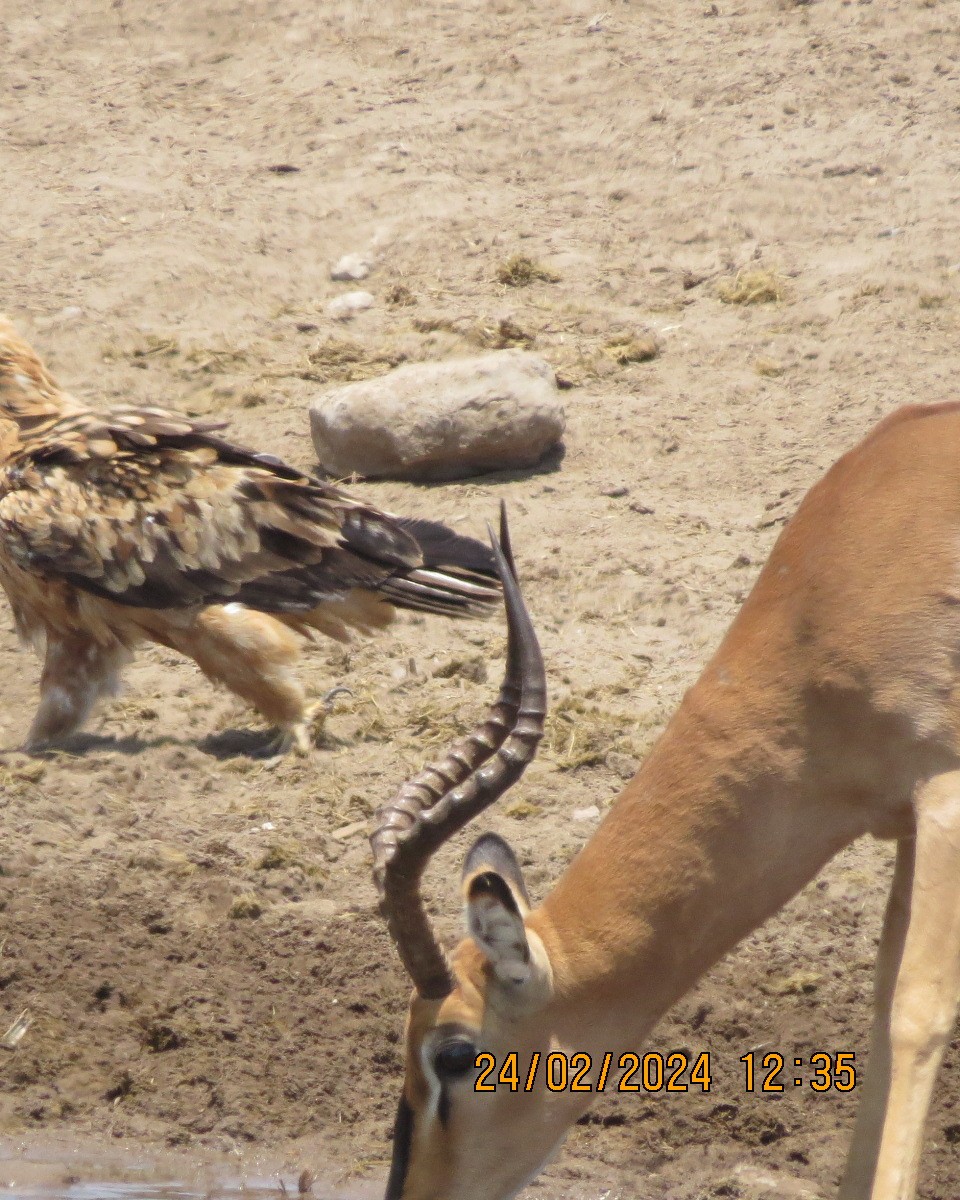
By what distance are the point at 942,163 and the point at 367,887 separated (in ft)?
25.0

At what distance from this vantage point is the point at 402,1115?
4801 mm

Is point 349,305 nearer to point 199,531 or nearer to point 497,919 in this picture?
point 199,531

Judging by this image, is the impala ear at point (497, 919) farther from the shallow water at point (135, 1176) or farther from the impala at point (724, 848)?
the shallow water at point (135, 1176)

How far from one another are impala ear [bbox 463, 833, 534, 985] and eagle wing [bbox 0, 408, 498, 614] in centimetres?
420

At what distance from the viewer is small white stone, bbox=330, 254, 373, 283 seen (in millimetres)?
12766

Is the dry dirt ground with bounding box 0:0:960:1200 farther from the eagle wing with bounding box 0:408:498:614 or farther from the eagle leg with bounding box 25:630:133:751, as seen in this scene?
the eagle wing with bounding box 0:408:498:614

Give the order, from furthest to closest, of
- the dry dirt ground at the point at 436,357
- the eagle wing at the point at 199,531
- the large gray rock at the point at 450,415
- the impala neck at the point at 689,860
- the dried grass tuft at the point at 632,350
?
the dried grass tuft at the point at 632,350
the large gray rock at the point at 450,415
the eagle wing at the point at 199,531
the dry dirt ground at the point at 436,357
the impala neck at the point at 689,860

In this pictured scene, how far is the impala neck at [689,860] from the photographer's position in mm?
4844

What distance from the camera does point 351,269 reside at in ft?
42.0

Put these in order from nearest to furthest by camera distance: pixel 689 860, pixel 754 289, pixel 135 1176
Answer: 1. pixel 689 860
2. pixel 135 1176
3. pixel 754 289

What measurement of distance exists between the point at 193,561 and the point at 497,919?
4720 millimetres

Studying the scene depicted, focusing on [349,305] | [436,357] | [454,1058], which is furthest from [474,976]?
[349,305]

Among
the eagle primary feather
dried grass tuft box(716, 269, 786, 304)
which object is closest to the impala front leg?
the eagle primary feather

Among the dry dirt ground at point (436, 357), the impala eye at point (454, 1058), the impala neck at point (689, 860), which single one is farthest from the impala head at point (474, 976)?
the dry dirt ground at point (436, 357)
